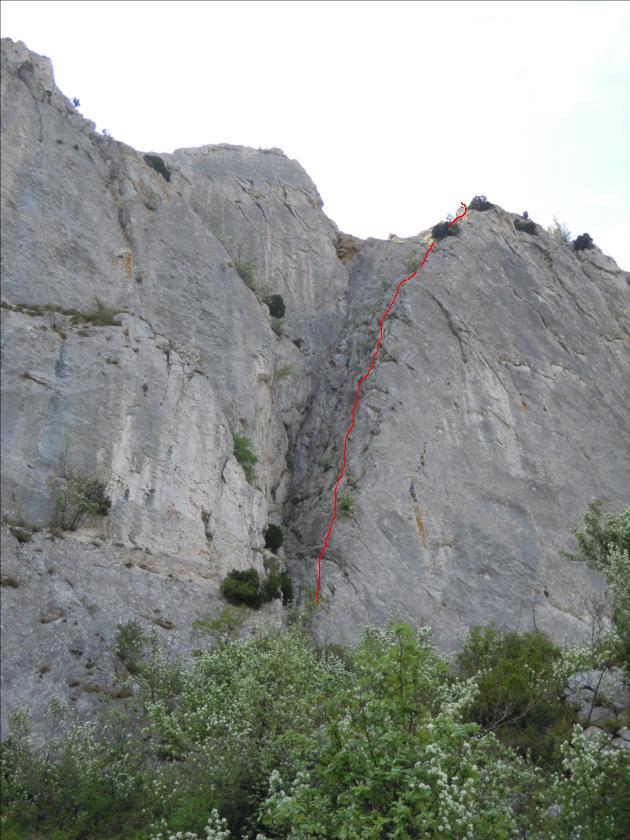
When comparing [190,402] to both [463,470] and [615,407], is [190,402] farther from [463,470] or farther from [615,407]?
[615,407]

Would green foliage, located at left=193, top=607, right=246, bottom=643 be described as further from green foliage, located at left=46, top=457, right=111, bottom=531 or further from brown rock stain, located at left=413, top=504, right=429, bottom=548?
brown rock stain, located at left=413, top=504, right=429, bottom=548

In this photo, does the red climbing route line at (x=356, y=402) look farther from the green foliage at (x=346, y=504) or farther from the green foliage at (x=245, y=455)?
the green foliage at (x=245, y=455)

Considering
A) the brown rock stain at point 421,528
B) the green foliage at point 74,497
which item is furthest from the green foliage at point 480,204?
the green foliage at point 74,497

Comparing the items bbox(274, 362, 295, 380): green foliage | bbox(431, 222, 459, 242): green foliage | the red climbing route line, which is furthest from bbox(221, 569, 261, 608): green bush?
bbox(431, 222, 459, 242): green foliage

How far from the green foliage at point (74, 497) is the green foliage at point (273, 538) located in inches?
259

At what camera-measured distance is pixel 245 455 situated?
24.9 meters

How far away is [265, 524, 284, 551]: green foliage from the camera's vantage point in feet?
82.1

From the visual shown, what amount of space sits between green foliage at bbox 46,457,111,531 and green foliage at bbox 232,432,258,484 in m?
5.83

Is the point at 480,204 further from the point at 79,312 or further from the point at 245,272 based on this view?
the point at 79,312

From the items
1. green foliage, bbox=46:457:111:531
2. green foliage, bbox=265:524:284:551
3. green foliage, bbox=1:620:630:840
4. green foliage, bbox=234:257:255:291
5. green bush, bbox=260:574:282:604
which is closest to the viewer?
green foliage, bbox=1:620:630:840

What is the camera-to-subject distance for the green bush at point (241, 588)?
21094 millimetres

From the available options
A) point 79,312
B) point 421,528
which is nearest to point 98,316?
point 79,312

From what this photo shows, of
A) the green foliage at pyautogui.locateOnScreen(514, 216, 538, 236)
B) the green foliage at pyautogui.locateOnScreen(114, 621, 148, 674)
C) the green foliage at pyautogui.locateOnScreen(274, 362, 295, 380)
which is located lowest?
the green foliage at pyautogui.locateOnScreen(114, 621, 148, 674)

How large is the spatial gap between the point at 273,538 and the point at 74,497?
783 centimetres
